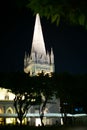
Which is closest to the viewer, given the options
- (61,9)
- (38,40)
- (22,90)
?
(61,9)

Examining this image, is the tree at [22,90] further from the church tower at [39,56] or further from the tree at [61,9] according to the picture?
the church tower at [39,56]

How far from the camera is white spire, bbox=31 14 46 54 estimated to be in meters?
124

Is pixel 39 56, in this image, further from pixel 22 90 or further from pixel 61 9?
pixel 61 9

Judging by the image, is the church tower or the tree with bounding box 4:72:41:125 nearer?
the tree with bounding box 4:72:41:125

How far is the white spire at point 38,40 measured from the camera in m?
124

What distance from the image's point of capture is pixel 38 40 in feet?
407

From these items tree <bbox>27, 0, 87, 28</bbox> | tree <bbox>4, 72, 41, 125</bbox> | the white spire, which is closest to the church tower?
the white spire

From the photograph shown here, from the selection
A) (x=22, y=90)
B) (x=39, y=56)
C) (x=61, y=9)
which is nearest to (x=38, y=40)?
(x=39, y=56)

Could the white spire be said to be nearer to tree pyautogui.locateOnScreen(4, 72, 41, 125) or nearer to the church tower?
the church tower

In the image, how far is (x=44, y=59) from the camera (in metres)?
125

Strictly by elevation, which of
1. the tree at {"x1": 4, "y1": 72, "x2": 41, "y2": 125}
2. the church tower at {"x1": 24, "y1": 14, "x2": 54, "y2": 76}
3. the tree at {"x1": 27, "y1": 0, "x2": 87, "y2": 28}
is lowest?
the tree at {"x1": 27, "y1": 0, "x2": 87, "y2": 28}

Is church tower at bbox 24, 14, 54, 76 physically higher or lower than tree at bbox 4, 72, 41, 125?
higher

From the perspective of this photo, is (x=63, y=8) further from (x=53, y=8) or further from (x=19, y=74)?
(x=19, y=74)

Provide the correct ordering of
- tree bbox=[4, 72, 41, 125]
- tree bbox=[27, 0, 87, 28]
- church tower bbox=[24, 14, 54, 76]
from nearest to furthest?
tree bbox=[27, 0, 87, 28], tree bbox=[4, 72, 41, 125], church tower bbox=[24, 14, 54, 76]
